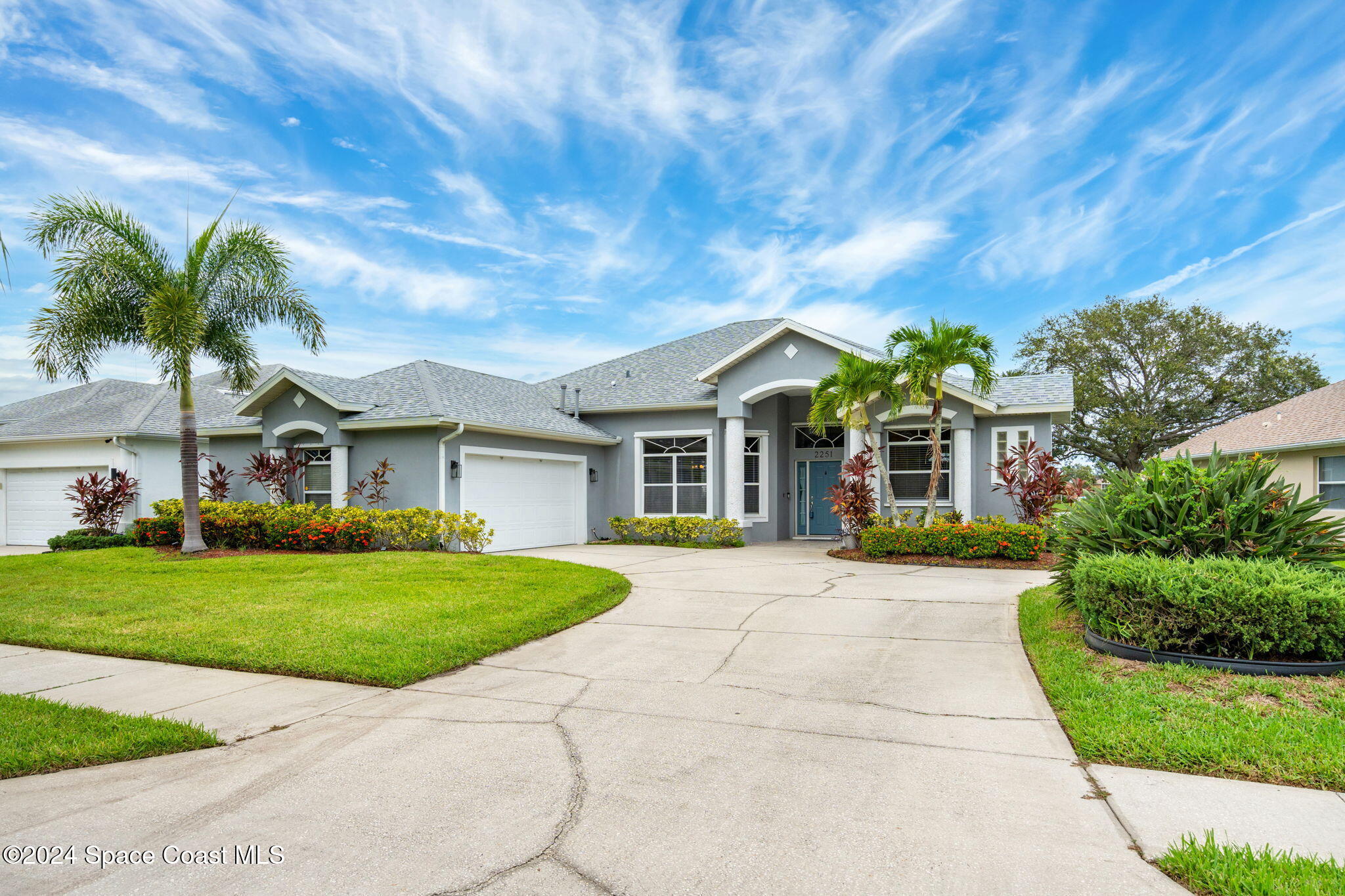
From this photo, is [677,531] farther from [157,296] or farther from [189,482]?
[157,296]

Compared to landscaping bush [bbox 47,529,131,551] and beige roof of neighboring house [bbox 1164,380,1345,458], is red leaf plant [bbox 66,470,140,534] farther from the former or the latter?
beige roof of neighboring house [bbox 1164,380,1345,458]

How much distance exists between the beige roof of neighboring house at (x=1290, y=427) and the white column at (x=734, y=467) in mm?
10028

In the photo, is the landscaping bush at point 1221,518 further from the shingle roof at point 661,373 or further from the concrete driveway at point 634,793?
the shingle roof at point 661,373

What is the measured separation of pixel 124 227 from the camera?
45.0 feet

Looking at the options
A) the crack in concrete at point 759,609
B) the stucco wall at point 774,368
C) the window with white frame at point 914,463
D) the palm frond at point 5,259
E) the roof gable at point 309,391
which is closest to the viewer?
the palm frond at point 5,259

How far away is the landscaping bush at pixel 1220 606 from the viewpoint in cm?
518

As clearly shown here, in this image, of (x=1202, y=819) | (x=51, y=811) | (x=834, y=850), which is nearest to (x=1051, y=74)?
(x=1202, y=819)

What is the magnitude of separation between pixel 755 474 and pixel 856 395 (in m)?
4.51

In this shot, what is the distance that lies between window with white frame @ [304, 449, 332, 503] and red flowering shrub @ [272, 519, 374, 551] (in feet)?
7.23

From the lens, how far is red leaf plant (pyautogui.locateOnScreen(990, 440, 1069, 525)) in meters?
14.2

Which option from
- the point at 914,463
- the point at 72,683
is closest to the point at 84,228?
the point at 72,683

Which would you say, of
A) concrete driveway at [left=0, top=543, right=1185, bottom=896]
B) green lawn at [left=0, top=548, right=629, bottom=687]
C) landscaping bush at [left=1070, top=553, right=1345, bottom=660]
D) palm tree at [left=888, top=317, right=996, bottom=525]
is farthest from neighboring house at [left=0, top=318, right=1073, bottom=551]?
landscaping bush at [left=1070, top=553, right=1345, bottom=660]

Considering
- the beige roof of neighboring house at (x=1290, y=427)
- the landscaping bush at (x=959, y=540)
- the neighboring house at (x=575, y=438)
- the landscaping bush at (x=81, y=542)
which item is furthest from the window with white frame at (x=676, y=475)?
the landscaping bush at (x=81, y=542)

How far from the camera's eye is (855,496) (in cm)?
1507
